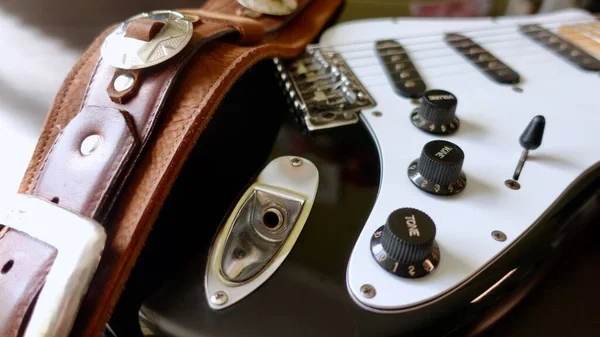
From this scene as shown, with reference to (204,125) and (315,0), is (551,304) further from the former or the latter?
(315,0)

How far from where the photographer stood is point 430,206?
399 mm

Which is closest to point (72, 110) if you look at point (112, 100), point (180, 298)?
point (112, 100)

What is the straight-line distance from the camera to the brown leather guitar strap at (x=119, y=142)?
0.31 meters

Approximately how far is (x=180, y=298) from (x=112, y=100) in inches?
5.8

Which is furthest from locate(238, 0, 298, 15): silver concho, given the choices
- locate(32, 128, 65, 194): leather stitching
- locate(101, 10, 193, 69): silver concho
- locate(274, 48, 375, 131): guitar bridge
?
locate(32, 128, 65, 194): leather stitching

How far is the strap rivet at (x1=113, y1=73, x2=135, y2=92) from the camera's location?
374 mm

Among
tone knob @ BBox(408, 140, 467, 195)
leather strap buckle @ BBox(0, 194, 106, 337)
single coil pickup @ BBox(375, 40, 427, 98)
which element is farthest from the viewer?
single coil pickup @ BBox(375, 40, 427, 98)

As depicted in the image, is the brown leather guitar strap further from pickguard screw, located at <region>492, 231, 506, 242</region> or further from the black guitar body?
pickguard screw, located at <region>492, 231, 506, 242</region>

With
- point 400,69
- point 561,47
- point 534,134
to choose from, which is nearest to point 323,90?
point 400,69

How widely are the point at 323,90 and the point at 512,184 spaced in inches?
7.6

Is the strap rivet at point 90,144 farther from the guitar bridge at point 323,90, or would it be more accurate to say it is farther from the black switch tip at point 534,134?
the black switch tip at point 534,134

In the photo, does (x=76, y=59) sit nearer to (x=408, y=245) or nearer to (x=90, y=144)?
(x=90, y=144)

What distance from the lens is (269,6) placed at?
55 centimetres

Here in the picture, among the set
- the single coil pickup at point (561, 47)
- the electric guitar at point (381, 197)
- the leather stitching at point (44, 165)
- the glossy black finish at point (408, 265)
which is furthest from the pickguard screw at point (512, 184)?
the leather stitching at point (44, 165)
